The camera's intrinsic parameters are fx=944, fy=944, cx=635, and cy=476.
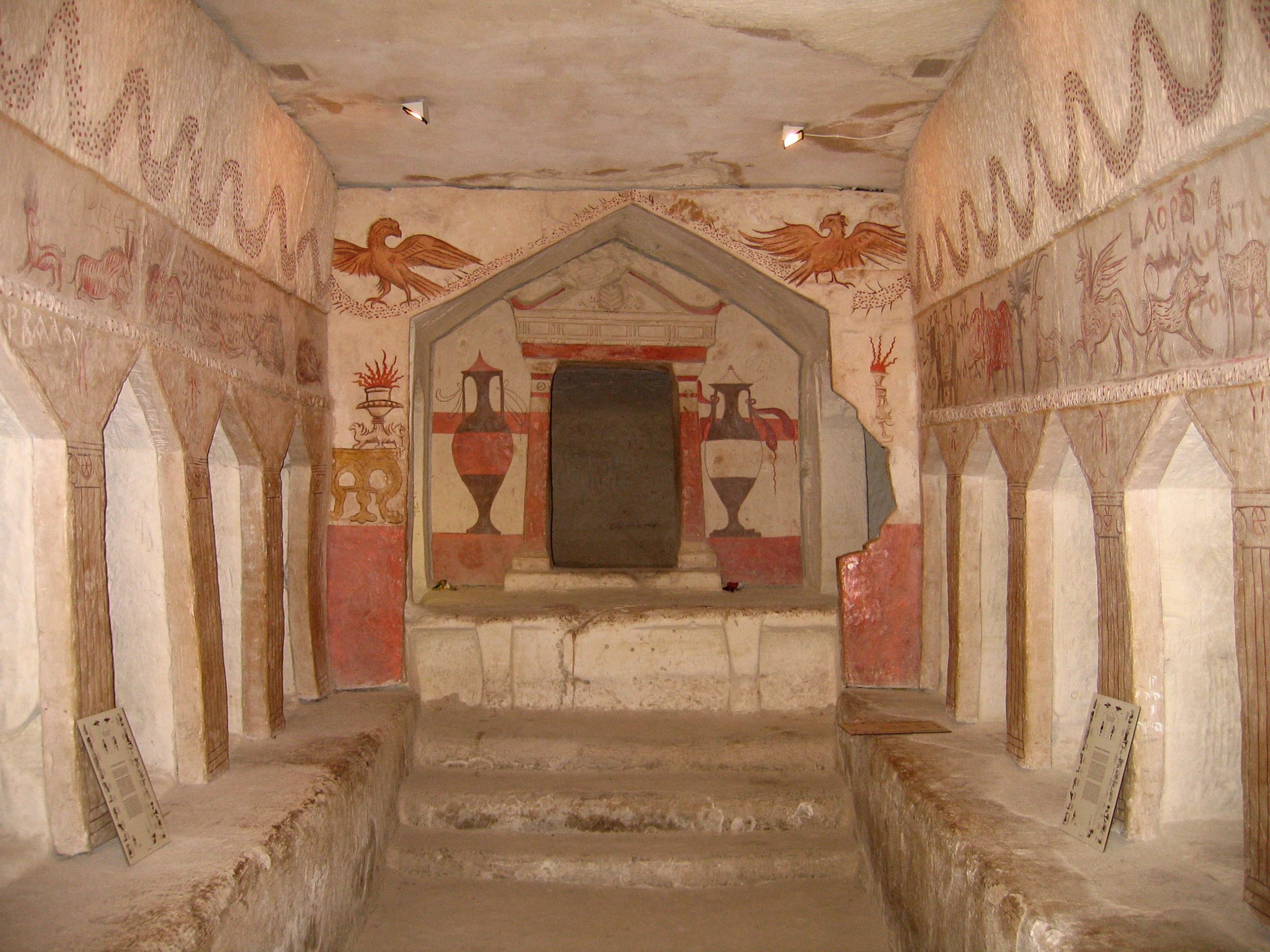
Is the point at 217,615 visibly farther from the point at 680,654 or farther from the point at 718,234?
the point at 718,234

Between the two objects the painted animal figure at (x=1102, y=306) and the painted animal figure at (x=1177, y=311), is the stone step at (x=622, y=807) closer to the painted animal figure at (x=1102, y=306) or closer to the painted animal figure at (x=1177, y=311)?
the painted animal figure at (x=1102, y=306)

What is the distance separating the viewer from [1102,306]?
2969mm

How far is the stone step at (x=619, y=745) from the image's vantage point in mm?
4695

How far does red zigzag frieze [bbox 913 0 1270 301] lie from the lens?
2.21 m

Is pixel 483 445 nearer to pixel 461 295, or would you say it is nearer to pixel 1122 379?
pixel 461 295

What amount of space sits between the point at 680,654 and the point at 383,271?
266 centimetres

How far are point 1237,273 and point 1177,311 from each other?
0.28 m

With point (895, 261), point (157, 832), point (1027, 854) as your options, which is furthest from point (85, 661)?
point (895, 261)

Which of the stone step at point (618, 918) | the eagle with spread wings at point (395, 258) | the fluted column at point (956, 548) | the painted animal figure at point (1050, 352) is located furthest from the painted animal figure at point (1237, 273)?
the eagle with spread wings at point (395, 258)

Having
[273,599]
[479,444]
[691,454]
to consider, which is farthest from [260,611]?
[691,454]

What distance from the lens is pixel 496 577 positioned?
6363 millimetres

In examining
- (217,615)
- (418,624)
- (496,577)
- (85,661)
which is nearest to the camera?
(85,661)

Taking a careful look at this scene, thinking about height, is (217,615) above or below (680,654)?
above

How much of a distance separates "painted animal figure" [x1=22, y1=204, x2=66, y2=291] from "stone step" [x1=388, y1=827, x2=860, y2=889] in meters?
2.83
